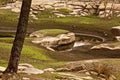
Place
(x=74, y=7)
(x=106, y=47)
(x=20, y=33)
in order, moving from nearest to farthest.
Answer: (x=20, y=33) → (x=106, y=47) → (x=74, y=7)

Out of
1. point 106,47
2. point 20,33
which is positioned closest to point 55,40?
point 106,47

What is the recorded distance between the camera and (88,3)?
237 ft

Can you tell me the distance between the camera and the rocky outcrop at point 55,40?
4291cm

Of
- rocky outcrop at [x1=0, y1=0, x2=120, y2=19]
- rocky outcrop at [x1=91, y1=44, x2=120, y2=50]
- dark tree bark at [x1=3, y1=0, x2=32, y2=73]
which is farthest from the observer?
rocky outcrop at [x1=0, y1=0, x2=120, y2=19]

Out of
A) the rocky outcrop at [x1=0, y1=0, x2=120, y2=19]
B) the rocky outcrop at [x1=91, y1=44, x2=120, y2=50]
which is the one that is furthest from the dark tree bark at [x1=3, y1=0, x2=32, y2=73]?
the rocky outcrop at [x1=0, y1=0, x2=120, y2=19]

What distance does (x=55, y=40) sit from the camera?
4459 cm

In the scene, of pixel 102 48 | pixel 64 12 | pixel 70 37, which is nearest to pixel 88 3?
pixel 64 12

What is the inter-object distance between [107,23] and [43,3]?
14578 mm

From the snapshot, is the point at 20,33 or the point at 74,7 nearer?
the point at 20,33

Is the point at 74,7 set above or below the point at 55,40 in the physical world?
below

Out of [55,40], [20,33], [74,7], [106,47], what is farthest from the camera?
[74,7]

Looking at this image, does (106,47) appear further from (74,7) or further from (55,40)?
(74,7)

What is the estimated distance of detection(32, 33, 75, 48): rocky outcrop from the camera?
42912 mm

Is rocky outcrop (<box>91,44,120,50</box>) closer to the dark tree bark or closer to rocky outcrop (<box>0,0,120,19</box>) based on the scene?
the dark tree bark
